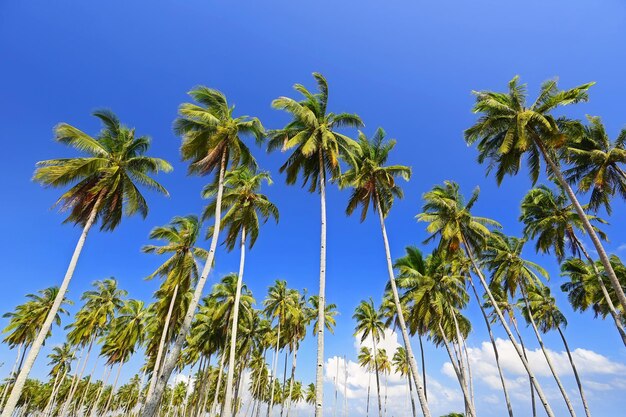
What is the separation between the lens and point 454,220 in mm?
27266

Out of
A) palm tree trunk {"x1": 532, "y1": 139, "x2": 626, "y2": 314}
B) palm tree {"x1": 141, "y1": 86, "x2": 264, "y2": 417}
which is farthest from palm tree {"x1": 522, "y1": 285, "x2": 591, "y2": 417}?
palm tree {"x1": 141, "y1": 86, "x2": 264, "y2": 417}

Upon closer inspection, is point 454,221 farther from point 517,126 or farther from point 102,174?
point 102,174

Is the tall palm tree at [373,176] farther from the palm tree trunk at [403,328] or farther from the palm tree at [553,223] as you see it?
the palm tree at [553,223]

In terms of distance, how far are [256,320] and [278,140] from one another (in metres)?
31.1

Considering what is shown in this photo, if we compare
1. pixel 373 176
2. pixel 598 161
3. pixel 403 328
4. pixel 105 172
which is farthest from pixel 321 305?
pixel 598 161

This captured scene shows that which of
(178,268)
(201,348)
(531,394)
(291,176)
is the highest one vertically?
(291,176)

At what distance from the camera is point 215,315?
3253cm

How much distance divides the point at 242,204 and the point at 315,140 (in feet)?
26.1

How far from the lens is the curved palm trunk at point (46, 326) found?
12500mm

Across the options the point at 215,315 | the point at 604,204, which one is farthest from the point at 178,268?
the point at 604,204

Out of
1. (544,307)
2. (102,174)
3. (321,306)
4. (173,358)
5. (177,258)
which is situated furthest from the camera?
(544,307)

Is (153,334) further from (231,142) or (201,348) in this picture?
(231,142)

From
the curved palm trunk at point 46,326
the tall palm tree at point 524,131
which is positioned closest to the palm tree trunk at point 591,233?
the tall palm tree at point 524,131

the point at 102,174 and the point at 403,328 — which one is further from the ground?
the point at 102,174
